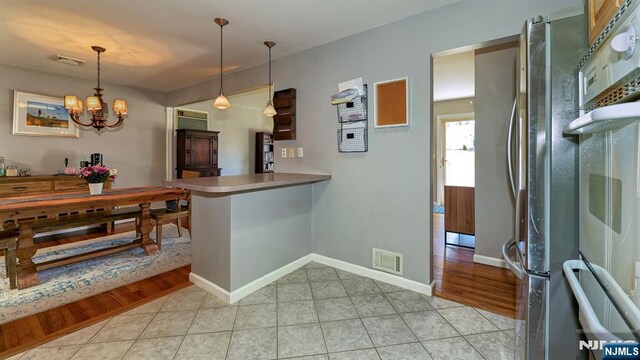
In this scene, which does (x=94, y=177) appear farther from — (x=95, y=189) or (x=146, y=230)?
(x=146, y=230)

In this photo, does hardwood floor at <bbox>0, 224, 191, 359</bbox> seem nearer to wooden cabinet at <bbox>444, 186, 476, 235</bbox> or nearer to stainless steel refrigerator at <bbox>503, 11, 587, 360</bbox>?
stainless steel refrigerator at <bbox>503, 11, 587, 360</bbox>

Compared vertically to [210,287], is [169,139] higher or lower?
higher

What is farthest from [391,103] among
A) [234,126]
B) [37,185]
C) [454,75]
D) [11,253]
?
[234,126]

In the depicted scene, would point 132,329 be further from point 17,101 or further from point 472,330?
point 17,101

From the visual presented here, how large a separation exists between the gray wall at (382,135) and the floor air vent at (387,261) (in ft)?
0.21

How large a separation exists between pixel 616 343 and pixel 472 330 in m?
1.25

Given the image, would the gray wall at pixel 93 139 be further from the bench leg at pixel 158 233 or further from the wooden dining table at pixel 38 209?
the bench leg at pixel 158 233

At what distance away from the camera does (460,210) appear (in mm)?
3352

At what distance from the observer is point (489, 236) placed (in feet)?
9.52

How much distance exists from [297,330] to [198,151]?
4.49 m

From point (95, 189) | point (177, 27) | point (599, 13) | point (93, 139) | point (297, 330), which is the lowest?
point (297, 330)

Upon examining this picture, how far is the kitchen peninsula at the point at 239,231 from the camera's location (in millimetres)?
2164

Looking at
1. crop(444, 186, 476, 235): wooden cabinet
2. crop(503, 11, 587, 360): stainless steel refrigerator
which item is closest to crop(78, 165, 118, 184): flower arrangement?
crop(503, 11, 587, 360): stainless steel refrigerator

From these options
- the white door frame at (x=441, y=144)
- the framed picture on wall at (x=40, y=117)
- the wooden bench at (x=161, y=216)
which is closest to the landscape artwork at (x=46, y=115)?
the framed picture on wall at (x=40, y=117)
